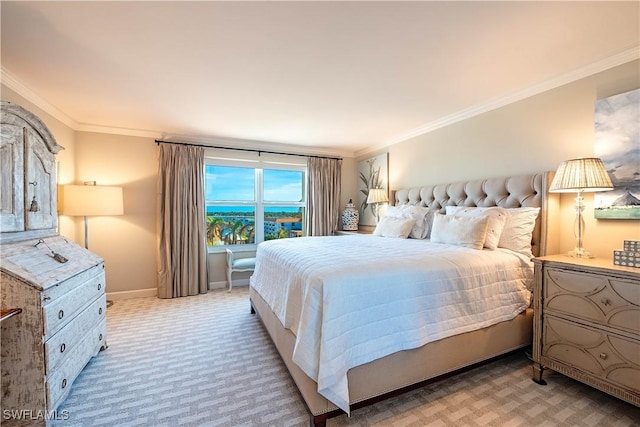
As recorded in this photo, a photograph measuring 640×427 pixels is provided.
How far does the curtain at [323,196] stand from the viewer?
4824 millimetres

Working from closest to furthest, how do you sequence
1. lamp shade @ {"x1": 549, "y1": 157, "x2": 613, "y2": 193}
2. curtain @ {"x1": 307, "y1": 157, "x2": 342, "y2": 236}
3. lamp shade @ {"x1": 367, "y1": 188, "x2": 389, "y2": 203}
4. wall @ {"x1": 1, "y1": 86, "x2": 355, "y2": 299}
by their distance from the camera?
lamp shade @ {"x1": 549, "y1": 157, "x2": 613, "y2": 193} → wall @ {"x1": 1, "y1": 86, "x2": 355, "y2": 299} → lamp shade @ {"x1": 367, "y1": 188, "x2": 389, "y2": 203} → curtain @ {"x1": 307, "y1": 157, "x2": 342, "y2": 236}

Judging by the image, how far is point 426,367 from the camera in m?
1.71

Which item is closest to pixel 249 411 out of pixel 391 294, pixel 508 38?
pixel 391 294

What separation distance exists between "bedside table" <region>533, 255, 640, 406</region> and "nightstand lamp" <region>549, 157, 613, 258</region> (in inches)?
13.9

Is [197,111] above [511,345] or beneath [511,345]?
above

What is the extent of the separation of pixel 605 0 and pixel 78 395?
397 centimetres

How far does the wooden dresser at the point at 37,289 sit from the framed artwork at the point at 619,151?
3802 mm

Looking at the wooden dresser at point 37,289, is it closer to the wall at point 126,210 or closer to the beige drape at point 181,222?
the beige drape at point 181,222

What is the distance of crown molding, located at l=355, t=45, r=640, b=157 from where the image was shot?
6.42 ft

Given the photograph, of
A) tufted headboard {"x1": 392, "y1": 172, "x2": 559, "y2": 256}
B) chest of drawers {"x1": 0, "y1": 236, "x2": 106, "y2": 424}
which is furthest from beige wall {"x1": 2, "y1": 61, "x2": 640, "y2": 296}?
chest of drawers {"x1": 0, "y1": 236, "x2": 106, "y2": 424}

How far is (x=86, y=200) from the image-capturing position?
122 inches

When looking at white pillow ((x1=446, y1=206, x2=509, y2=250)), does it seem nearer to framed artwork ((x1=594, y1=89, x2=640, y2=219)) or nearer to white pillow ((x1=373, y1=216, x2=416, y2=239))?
framed artwork ((x1=594, y1=89, x2=640, y2=219))

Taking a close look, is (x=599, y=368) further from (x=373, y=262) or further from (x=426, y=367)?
(x=373, y=262)

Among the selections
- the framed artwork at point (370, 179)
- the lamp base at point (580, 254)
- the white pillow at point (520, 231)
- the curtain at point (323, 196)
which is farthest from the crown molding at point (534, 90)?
the curtain at point (323, 196)
